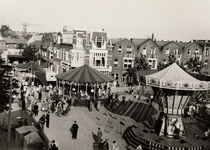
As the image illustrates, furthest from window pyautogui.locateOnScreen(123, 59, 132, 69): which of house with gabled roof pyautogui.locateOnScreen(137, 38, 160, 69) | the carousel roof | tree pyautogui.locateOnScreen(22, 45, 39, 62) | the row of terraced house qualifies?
the carousel roof

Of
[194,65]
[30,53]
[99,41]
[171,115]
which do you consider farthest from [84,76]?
[30,53]

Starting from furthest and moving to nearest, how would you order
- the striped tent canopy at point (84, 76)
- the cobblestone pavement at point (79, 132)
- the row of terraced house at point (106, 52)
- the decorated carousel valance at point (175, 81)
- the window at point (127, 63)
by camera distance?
1. the window at point (127, 63)
2. the row of terraced house at point (106, 52)
3. the striped tent canopy at point (84, 76)
4. the decorated carousel valance at point (175, 81)
5. the cobblestone pavement at point (79, 132)

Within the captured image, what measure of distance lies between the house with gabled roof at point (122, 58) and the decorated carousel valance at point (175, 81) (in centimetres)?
Answer: 2585

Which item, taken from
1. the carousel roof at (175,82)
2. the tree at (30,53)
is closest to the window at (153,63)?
the tree at (30,53)

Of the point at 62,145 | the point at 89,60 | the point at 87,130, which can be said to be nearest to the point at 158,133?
the point at 87,130

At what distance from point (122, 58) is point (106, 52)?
14.4ft

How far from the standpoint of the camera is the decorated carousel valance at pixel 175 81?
17.0 m

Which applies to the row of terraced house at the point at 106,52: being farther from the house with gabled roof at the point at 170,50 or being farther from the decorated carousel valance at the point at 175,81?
the decorated carousel valance at the point at 175,81

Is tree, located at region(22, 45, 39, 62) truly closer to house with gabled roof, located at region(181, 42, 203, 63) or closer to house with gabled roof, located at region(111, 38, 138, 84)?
house with gabled roof, located at region(111, 38, 138, 84)

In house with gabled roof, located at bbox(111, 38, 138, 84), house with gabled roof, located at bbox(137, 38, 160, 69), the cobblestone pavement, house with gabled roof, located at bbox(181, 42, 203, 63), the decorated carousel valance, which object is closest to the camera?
the cobblestone pavement

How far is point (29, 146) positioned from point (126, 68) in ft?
104

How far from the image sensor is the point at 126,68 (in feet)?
149

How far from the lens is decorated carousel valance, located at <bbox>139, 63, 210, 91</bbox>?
17047 mm

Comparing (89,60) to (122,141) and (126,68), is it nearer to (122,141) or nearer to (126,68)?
(126,68)
